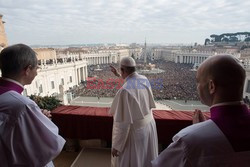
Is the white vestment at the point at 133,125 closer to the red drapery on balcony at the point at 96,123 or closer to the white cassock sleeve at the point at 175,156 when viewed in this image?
the red drapery on balcony at the point at 96,123

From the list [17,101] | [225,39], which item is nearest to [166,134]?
[17,101]

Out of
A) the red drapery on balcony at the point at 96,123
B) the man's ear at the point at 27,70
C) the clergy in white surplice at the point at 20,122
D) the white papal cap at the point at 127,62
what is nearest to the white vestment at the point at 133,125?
the white papal cap at the point at 127,62

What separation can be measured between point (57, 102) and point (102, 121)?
1.00 meters

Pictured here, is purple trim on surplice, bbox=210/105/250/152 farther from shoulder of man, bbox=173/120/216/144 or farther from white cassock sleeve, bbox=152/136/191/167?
white cassock sleeve, bbox=152/136/191/167

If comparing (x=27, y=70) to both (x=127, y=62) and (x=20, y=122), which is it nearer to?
(x=20, y=122)

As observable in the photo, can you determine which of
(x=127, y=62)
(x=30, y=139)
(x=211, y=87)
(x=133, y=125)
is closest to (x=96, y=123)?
(x=133, y=125)

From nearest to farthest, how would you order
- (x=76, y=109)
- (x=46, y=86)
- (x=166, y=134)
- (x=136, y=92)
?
1. (x=136, y=92)
2. (x=166, y=134)
3. (x=76, y=109)
4. (x=46, y=86)

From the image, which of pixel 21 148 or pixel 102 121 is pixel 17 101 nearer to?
pixel 21 148

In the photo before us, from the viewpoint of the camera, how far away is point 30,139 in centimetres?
93

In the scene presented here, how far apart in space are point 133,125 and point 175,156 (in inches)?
39.4

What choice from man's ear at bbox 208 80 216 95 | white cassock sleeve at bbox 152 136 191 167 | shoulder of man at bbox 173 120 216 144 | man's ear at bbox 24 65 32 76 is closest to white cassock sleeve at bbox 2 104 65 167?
man's ear at bbox 24 65 32 76

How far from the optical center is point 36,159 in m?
0.95

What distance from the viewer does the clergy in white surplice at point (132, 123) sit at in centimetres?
162

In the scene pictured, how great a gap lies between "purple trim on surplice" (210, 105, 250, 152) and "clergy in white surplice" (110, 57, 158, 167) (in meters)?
0.99
